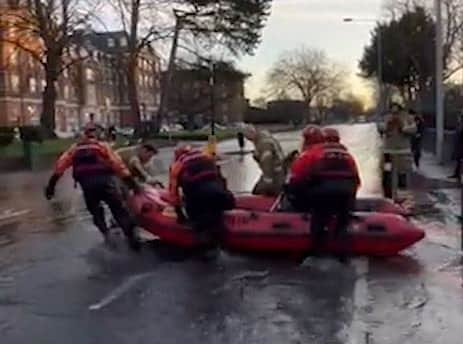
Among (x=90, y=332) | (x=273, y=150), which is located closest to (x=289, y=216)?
(x=273, y=150)

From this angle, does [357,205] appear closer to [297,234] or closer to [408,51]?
[297,234]

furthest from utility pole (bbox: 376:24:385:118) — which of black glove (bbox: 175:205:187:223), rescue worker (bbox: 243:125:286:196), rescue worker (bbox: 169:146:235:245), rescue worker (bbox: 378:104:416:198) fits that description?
rescue worker (bbox: 169:146:235:245)

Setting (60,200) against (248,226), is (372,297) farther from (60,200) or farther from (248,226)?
(60,200)

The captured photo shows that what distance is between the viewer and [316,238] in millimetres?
10531

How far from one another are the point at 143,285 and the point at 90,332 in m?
2.07

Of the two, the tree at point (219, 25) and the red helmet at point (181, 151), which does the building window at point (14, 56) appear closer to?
the tree at point (219, 25)

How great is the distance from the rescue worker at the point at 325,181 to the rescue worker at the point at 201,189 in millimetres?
871

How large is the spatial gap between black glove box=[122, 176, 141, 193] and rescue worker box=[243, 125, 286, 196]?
1.92m

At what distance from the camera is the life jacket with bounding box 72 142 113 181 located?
11.5m

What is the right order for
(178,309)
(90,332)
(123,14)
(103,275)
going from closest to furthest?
(90,332), (178,309), (103,275), (123,14)

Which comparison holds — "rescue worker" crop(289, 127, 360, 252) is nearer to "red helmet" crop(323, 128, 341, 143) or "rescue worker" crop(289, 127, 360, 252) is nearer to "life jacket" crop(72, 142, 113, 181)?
"red helmet" crop(323, 128, 341, 143)

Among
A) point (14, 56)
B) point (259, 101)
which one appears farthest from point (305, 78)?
point (14, 56)

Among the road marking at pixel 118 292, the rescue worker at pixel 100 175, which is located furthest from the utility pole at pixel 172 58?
the road marking at pixel 118 292

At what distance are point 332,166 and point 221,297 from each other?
7.49 ft
